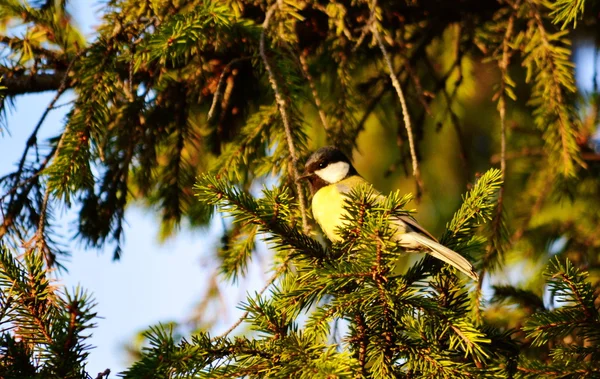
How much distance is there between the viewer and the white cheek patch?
2951mm

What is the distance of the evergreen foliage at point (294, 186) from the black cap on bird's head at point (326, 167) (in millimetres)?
110

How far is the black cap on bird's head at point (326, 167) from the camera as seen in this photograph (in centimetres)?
283

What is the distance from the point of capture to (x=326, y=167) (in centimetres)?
296

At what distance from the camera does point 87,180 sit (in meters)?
2.32

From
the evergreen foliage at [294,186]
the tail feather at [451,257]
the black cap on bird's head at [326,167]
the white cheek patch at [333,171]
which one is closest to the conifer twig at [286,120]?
the evergreen foliage at [294,186]

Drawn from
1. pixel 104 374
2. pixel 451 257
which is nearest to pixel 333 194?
pixel 451 257

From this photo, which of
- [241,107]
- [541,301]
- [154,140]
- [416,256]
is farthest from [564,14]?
[416,256]

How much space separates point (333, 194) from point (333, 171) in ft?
0.77

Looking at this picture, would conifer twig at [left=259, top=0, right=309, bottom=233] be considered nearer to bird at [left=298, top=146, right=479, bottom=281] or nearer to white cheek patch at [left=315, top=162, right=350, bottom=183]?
bird at [left=298, top=146, right=479, bottom=281]

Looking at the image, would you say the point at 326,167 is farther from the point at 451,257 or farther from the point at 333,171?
the point at 451,257

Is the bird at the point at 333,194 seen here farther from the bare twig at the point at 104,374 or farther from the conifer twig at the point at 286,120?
the bare twig at the point at 104,374

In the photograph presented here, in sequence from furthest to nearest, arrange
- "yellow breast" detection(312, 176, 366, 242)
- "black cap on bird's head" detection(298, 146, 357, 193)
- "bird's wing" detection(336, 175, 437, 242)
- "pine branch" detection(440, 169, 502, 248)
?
"black cap on bird's head" detection(298, 146, 357, 193) < "yellow breast" detection(312, 176, 366, 242) < "bird's wing" detection(336, 175, 437, 242) < "pine branch" detection(440, 169, 502, 248)

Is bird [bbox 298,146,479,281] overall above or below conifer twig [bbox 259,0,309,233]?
below

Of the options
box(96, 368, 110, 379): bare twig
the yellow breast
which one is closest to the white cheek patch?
the yellow breast
